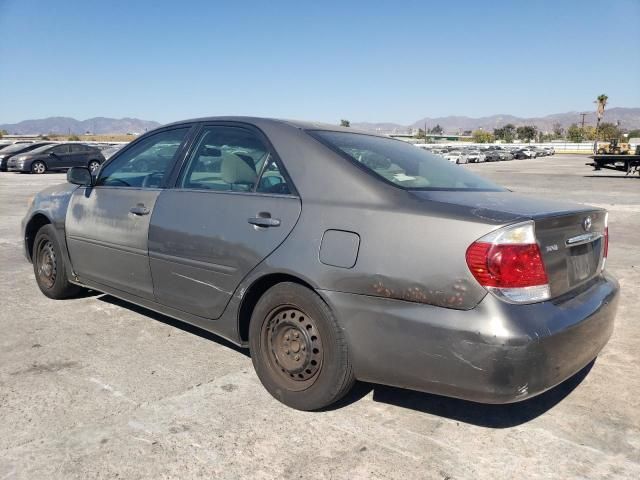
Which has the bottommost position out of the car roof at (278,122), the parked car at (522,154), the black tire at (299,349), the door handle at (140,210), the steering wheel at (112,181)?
the parked car at (522,154)

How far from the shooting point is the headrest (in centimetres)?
322

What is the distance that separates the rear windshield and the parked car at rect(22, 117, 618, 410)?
0.02 metres

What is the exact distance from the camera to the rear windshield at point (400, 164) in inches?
116

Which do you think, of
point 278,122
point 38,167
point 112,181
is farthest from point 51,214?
point 38,167

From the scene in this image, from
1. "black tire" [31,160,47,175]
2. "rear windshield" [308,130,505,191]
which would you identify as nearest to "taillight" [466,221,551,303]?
"rear windshield" [308,130,505,191]

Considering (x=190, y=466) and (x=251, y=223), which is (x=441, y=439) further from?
(x=251, y=223)

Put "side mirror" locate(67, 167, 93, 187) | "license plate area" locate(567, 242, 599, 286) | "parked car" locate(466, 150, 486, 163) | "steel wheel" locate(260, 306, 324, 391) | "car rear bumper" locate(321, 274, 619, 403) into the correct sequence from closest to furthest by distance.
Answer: "car rear bumper" locate(321, 274, 619, 403), "license plate area" locate(567, 242, 599, 286), "steel wheel" locate(260, 306, 324, 391), "side mirror" locate(67, 167, 93, 187), "parked car" locate(466, 150, 486, 163)

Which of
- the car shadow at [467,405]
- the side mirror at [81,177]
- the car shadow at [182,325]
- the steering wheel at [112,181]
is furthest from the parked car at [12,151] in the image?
the car shadow at [467,405]

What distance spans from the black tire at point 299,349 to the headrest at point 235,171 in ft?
2.41

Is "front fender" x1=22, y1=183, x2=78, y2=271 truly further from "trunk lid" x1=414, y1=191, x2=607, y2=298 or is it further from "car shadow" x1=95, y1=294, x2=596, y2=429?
"trunk lid" x1=414, y1=191, x2=607, y2=298

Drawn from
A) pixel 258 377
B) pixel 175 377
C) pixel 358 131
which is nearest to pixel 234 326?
pixel 258 377

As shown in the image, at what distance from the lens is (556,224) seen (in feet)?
8.34

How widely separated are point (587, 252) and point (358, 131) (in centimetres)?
168

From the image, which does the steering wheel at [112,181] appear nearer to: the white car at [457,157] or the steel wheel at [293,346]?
the steel wheel at [293,346]
